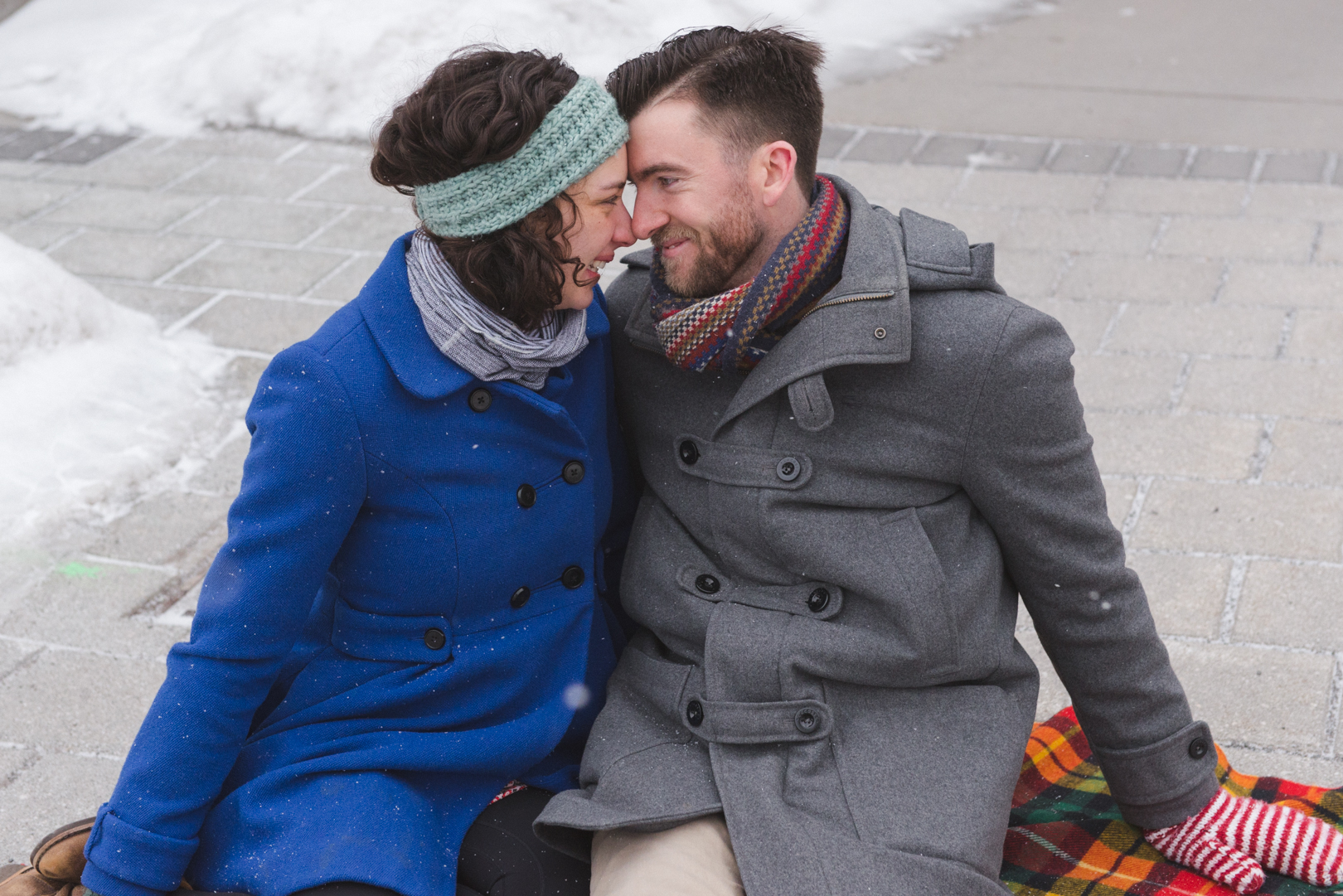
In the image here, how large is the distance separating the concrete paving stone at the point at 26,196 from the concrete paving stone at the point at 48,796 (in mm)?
3710

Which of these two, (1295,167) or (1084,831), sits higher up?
(1084,831)

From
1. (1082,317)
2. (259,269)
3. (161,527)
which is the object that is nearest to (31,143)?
(259,269)

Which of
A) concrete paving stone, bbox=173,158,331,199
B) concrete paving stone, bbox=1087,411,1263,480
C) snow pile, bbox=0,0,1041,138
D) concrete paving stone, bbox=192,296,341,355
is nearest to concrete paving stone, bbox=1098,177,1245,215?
concrete paving stone, bbox=1087,411,1263,480

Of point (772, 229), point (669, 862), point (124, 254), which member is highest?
point (772, 229)

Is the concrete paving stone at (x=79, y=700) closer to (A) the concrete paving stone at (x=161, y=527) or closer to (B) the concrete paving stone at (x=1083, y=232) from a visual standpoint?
(A) the concrete paving stone at (x=161, y=527)

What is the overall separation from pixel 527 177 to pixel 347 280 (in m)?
3.55

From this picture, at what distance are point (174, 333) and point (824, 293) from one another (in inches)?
137

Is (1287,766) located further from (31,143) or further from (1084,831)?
(31,143)

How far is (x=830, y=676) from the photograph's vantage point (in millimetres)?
2252

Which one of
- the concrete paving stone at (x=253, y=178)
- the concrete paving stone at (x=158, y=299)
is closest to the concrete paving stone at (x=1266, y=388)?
the concrete paving stone at (x=158, y=299)

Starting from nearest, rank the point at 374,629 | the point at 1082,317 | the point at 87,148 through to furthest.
→ the point at 374,629
the point at 1082,317
the point at 87,148

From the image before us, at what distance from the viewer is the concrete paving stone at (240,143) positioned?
695cm

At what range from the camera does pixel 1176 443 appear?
4.18 metres

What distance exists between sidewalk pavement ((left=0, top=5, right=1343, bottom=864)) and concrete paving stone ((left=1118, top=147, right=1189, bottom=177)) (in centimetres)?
1
